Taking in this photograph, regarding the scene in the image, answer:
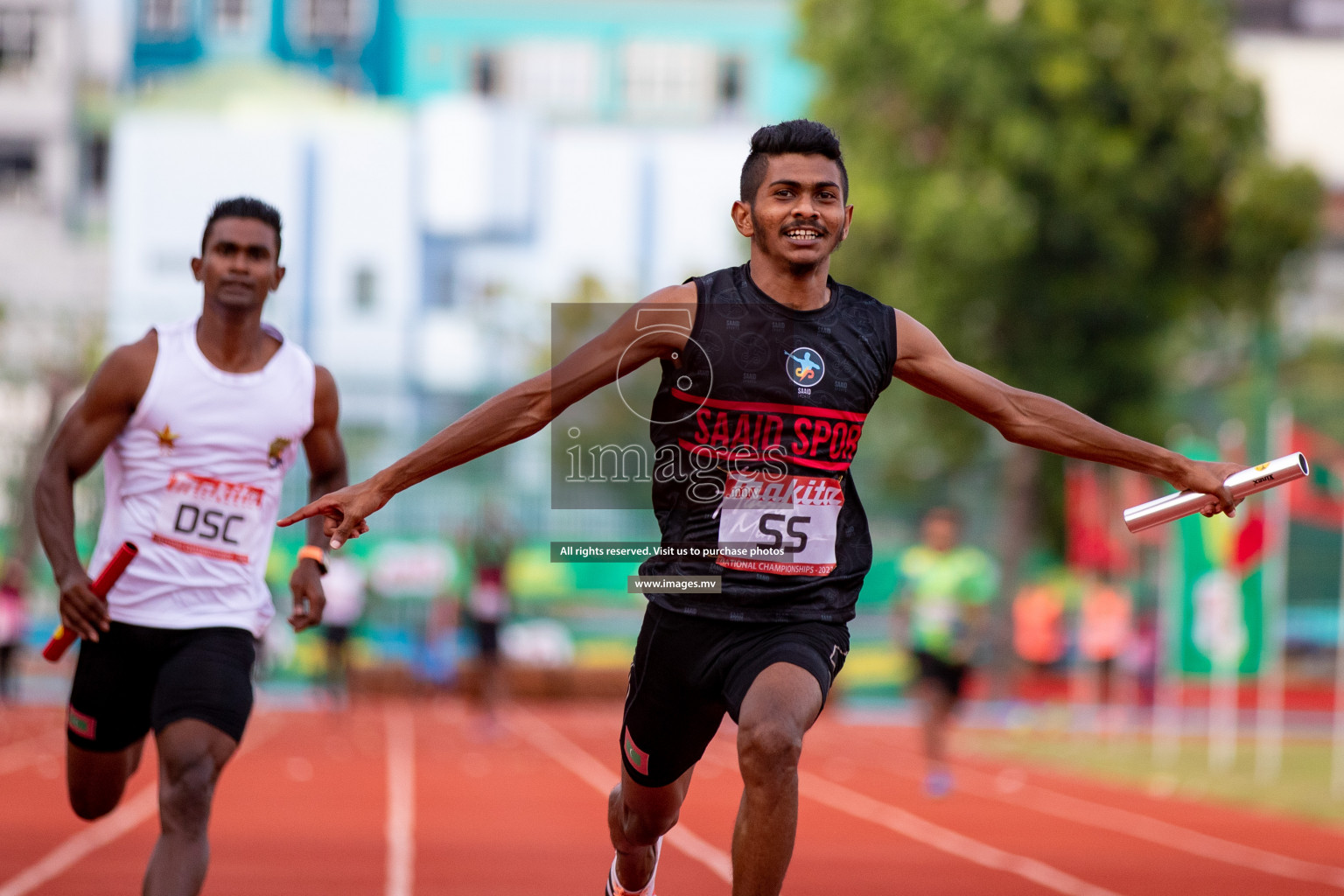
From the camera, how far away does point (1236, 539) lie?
585 inches

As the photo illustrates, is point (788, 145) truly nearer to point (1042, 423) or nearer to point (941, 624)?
point (1042, 423)

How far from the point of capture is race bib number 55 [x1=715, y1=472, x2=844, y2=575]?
4875 millimetres

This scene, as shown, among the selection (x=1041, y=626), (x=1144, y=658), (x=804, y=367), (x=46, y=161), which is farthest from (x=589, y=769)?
(x=46, y=161)

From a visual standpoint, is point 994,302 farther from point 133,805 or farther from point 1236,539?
point 133,805

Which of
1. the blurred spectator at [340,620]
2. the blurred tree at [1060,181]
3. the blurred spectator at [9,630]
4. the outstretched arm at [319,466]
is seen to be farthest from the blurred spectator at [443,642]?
the outstretched arm at [319,466]

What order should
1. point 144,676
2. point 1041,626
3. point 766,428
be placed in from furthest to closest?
point 1041,626 < point 144,676 < point 766,428

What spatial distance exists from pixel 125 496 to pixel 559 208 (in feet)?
146

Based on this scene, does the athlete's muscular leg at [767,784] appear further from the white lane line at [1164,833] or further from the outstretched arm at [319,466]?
the white lane line at [1164,833]

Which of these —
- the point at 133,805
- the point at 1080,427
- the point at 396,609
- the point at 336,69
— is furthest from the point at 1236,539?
the point at 336,69

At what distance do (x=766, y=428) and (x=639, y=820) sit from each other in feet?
4.04

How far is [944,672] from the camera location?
1389cm

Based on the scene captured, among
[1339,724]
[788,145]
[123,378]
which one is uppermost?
[788,145]

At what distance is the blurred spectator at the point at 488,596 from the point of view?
57.8 feet

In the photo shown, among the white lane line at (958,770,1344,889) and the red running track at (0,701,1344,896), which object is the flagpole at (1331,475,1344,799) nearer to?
the red running track at (0,701,1344,896)
